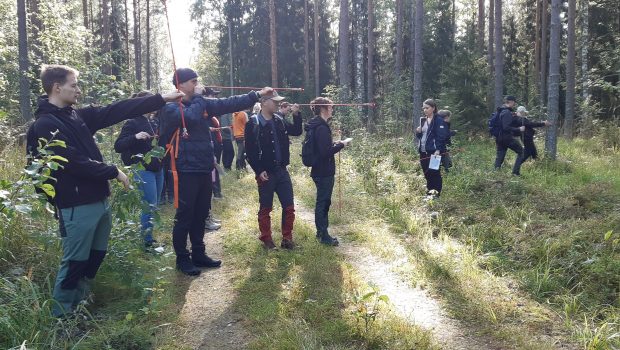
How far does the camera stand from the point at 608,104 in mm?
21953

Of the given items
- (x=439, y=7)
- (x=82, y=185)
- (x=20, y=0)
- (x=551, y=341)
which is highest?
(x=439, y=7)

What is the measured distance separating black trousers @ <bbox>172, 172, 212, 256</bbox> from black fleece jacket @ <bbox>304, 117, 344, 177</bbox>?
1540mm

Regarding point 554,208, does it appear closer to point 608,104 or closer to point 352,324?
point 352,324

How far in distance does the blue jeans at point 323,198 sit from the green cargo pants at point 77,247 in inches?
119

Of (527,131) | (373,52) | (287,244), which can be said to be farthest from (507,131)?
(373,52)

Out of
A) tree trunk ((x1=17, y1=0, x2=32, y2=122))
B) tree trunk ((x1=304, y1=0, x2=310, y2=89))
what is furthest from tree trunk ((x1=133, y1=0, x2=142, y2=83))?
tree trunk ((x1=17, y1=0, x2=32, y2=122))

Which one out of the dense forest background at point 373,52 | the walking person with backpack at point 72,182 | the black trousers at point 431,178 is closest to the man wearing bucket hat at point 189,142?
the walking person with backpack at point 72,182

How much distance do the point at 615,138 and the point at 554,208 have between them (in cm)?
890

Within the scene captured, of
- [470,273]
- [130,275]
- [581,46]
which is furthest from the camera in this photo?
[581,46]

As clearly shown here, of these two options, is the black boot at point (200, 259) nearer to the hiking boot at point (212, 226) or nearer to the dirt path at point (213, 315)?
the dirt path at point (213, 315)

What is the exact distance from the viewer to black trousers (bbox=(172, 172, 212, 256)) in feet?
16.7

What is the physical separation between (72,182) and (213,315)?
67.5 inches

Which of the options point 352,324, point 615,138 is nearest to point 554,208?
point 352,324

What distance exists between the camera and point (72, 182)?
3553 millimetres
